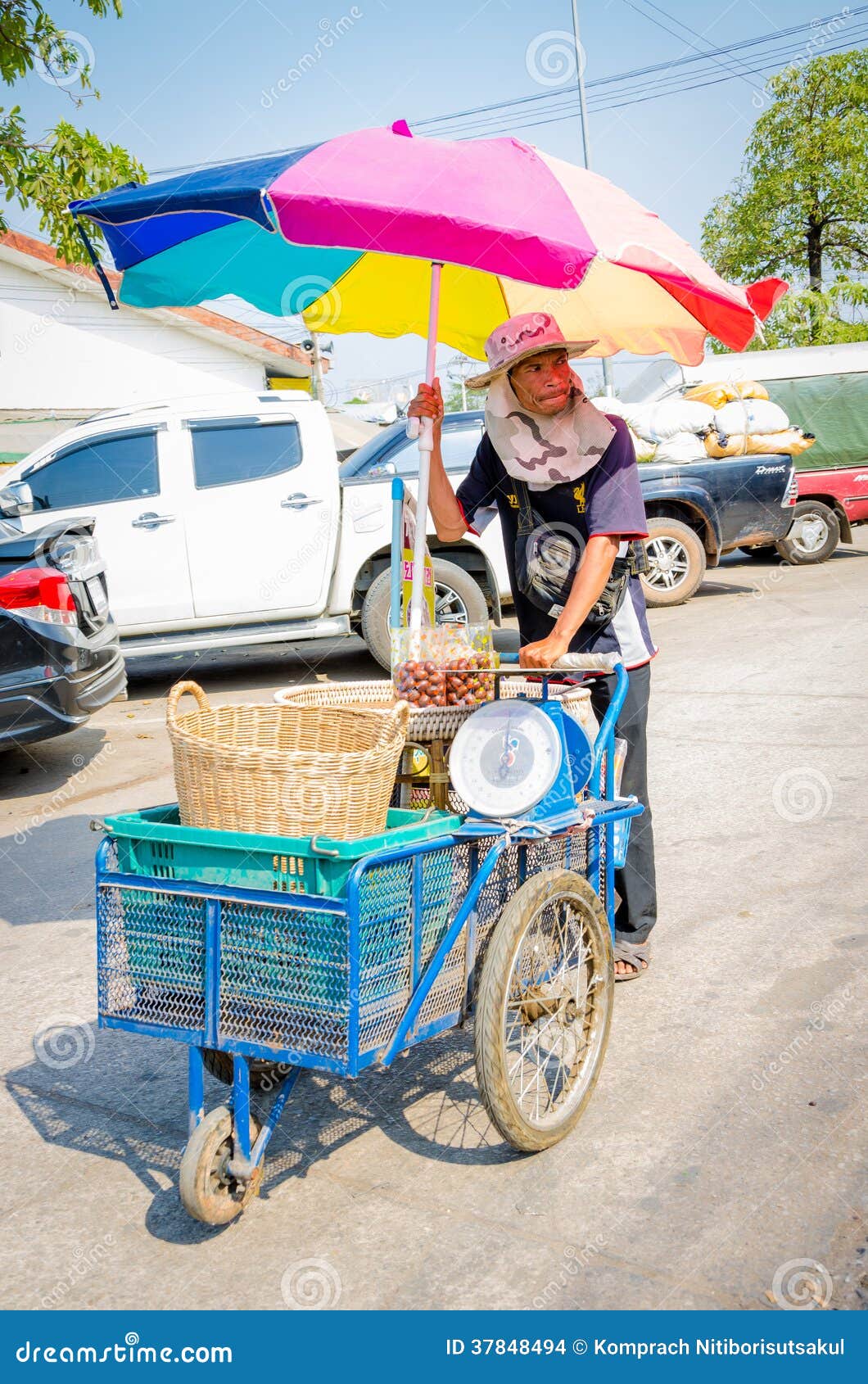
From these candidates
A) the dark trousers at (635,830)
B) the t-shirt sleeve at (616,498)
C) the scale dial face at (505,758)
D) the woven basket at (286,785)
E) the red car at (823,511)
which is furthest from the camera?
the red car at (823,511)

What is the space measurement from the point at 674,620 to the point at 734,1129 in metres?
8.63

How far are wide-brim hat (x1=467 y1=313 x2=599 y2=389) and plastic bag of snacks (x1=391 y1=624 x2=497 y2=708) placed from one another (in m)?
0.82

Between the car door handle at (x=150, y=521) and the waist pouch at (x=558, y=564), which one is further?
the car door handle at (x=150, y=521)

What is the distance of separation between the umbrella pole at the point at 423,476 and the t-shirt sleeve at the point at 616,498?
2.16ft

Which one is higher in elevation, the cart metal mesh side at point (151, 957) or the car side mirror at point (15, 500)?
the car side mirror at point (15, 500)

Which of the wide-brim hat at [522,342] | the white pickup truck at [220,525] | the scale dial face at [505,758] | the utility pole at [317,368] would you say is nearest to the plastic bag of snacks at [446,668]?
the scale dial face at [505,758]

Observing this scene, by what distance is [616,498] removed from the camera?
3781 mm

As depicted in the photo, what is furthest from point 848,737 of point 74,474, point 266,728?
point 74,474

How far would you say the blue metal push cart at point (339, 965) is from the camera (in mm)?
2664

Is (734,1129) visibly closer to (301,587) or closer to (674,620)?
(301,587)

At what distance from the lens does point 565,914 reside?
3.25 metres

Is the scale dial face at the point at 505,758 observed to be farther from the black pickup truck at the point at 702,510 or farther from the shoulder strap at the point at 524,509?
the black pickup truck at the point at 702,510

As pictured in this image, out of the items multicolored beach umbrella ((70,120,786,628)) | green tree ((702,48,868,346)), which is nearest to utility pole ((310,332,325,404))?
green tree ((702,48,868,346))

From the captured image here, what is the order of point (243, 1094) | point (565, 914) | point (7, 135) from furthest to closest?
point (7, 135)
point (565, 914)
point (243, 1094)
